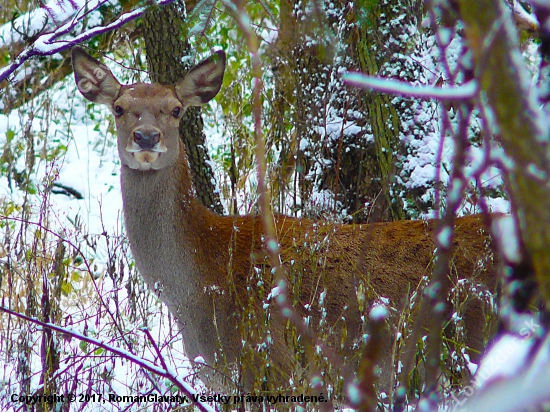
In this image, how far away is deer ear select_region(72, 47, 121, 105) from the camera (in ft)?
15.4

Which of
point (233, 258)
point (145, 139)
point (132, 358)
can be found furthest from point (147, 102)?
point (132, 358)

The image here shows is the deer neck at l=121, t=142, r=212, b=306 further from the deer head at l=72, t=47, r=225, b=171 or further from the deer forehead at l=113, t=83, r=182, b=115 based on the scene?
the deer forehead at l=113, t=83, r=182, b=115

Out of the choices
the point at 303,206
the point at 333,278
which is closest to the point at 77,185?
the point at 303,206

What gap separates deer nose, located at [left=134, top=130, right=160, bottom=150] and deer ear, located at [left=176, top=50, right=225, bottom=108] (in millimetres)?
659

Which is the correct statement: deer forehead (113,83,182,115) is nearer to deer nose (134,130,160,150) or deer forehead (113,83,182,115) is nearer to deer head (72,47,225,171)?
deer head (72,47,225,171)

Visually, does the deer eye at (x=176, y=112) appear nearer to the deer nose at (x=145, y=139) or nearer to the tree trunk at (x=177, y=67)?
the deer nose at (x=145, y=139)

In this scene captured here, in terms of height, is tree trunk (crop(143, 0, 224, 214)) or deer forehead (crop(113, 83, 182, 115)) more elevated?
tree trunk (crop(143, 0, 224, 214))

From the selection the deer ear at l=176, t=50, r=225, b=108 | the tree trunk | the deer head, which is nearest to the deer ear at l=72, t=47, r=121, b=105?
the deer head

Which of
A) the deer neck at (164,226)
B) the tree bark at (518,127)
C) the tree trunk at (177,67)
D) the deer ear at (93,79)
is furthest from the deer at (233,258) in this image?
the tree bark at (518,127)

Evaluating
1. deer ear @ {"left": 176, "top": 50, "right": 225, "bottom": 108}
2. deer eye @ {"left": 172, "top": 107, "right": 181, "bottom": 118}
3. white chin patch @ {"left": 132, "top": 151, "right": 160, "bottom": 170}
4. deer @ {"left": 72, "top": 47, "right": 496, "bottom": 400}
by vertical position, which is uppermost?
deer ear @ {"left": 176, "top": 50, "right": 225, "bottom": 108}

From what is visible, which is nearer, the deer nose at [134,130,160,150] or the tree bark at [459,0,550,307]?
the tree bark at [459,0,550,307]

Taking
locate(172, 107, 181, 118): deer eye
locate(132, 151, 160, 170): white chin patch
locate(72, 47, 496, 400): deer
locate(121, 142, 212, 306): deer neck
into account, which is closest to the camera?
locate(72, 47, 496, 400): deer

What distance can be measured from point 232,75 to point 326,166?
3.71 metres

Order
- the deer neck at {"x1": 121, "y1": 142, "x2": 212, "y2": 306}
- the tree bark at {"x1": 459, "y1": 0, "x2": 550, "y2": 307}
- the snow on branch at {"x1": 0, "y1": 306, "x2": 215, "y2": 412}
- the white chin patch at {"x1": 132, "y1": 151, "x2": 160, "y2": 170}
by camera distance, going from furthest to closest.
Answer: the white chin patch at {"x1": 132, "y1": 151, "x2": 160, "y2": 170}
the deer neck at {"x1": 121, "y1": 142, "x2": 212, "y2": 306}
the snow on branch at {"x1": 0, "y1": 306, "x2": 215, "y2": 412}
the tree bark at {"x1": 459, "y1": 0, "x2": 550, "y2": 307}
